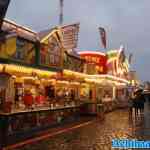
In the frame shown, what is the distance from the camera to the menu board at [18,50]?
813 inches

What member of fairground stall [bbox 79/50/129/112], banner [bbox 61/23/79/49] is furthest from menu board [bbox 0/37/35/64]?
fairground stall [bbox 79/50/129/112]

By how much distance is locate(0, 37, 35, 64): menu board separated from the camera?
67.8 feet

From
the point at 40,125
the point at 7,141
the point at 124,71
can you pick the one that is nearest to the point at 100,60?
the point at 124,71

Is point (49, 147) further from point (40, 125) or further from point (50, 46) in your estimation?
point (50, 46)

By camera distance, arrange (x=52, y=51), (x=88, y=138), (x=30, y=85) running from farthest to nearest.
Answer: (x=52, y=51) → (x=30, y=85) → (x=88, y=138)

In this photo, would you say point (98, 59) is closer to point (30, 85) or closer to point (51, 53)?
point (51, 53)

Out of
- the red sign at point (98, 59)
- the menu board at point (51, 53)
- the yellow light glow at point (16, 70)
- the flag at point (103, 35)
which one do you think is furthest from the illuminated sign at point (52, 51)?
the red sign at point (98, 59)

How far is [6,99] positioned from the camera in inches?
629

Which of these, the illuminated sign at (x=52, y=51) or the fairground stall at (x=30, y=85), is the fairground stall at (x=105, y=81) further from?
the fairground stall at (x=30, y=85)

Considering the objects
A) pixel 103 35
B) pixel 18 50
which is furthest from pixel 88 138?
pixel 103 35

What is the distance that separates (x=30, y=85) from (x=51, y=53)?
5244 millimetres

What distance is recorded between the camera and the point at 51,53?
27.5m

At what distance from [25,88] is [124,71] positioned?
47.6 metres

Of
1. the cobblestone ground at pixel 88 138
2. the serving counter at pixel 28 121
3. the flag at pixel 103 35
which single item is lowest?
the cobblestone ground at pixel 88 138
